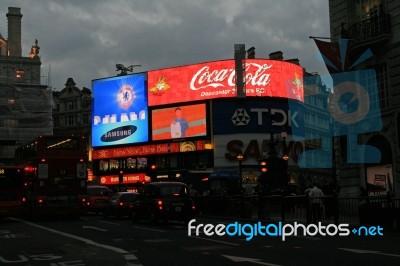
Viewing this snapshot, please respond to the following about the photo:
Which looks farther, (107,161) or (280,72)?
(107,161)

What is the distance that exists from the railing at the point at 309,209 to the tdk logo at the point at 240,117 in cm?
3693

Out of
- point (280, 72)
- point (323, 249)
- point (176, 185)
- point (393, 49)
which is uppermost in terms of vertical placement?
point (280, 72)

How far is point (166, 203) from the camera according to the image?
2392cm

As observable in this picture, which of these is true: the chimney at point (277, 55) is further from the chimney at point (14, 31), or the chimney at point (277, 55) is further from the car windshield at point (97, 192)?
the car windshield at point (97, 192)

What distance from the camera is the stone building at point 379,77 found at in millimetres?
25469

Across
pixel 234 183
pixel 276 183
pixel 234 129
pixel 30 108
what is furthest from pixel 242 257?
pixel 30 108

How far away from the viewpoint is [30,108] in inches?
2847

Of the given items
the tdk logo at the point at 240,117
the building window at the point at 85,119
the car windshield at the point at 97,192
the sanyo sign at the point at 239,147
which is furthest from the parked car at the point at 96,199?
the building window at the point at 85,119

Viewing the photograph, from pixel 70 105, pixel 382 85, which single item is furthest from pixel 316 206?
pixel 70 105

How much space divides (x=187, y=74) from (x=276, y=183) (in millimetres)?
39954

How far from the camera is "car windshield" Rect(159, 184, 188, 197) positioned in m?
24.3

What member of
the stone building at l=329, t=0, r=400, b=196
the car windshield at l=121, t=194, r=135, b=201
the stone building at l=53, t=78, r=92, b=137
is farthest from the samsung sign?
the stone building at l=329, t=0, r=400, b=196

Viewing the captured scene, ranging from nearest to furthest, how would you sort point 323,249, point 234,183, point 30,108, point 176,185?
point 323,249 < point 176,185 < point 234,183 < point 30,108

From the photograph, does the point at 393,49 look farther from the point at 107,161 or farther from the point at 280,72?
the point at 107,161
